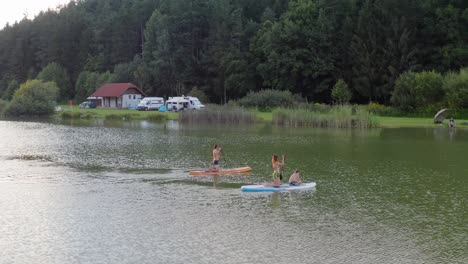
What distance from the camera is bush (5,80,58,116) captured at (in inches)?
3553

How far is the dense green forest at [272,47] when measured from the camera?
8438 cm

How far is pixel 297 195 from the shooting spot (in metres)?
26.5

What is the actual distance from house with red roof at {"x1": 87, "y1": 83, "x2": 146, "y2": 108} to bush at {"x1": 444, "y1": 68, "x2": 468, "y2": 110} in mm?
57832

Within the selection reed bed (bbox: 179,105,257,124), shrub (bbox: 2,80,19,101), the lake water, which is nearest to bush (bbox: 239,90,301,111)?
reed bed (bbox: 179,105,257,124)

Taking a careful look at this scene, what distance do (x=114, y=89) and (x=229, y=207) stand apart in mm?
88281

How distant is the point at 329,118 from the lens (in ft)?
205

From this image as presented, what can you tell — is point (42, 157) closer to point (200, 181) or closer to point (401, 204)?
point (200, 181)

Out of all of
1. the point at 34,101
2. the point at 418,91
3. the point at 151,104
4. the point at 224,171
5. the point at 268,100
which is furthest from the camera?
the point at 151,104

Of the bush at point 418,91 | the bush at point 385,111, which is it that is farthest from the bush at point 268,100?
the bush at point 418,91

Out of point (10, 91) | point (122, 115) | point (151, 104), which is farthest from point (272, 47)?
point (10, 91)

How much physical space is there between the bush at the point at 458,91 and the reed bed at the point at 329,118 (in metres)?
11.3

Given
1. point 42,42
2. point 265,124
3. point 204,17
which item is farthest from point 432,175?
point 42,42

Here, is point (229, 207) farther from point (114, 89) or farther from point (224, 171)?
point (114, 89)

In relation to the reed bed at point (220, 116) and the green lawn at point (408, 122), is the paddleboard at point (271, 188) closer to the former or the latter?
the green lawn at point (408, 122)
